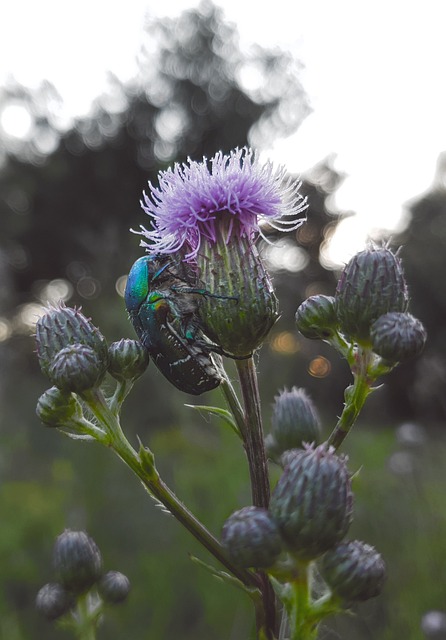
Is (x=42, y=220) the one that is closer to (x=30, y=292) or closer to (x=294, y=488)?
(x=30, y=292)

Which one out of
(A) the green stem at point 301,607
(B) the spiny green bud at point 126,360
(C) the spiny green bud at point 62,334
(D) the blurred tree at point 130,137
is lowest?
(A) the green stem at point 301,607

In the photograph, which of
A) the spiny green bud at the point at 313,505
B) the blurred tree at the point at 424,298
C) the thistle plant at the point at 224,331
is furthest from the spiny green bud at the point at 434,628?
Result: the blurred tree at the point at 424,298

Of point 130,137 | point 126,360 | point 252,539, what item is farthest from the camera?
point 130,137

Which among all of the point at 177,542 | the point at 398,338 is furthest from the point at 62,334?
the point at 177,542

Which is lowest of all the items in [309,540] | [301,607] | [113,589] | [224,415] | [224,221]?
[301,607]

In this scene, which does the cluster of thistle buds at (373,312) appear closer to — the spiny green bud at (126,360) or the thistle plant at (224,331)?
the thistle plant at (224,331)

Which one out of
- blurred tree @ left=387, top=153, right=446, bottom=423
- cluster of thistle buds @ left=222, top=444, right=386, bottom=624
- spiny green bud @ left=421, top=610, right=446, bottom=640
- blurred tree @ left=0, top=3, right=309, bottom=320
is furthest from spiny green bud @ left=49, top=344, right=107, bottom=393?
blurred tree @ left=0, top=3, right=309, bottom=320

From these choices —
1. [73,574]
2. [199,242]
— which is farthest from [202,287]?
[73,574]

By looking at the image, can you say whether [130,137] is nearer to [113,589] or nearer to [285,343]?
[285,343]
